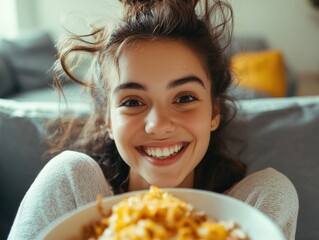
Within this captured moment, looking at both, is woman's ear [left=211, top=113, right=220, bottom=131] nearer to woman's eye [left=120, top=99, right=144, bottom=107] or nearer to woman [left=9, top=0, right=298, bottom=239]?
woman [left=9, top=0, right=298, bottom=239]

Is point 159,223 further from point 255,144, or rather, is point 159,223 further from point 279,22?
point 279,22

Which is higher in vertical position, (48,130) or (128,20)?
(128,20)

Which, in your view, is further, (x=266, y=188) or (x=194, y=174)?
(x=194, y=174)

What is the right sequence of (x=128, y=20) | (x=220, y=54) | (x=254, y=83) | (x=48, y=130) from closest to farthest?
(x=128, y=20), (x=220, y=54), (x=48, y=130), (x=254, y=83)

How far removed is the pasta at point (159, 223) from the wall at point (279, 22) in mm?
3208

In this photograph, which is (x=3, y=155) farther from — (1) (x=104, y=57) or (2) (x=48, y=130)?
(1) (x=104, y=57)

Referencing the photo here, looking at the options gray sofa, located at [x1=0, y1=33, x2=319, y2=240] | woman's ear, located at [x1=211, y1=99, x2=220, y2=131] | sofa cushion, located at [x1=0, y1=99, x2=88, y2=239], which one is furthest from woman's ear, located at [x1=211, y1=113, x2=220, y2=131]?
sofa cushion, located at [x1=0, y1=99, x2=88, y2=239]

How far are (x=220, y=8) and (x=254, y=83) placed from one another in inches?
75.4

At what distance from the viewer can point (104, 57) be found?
3.57 feet

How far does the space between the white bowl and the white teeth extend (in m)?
0.31

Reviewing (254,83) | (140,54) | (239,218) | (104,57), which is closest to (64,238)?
(239,218)

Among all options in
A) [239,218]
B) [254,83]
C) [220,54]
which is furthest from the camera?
[254,83]

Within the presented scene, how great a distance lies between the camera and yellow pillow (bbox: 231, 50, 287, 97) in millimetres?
2961

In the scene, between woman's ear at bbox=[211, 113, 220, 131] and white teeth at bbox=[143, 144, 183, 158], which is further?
woman's ear at bbox=[211, 113, 220, 131]
